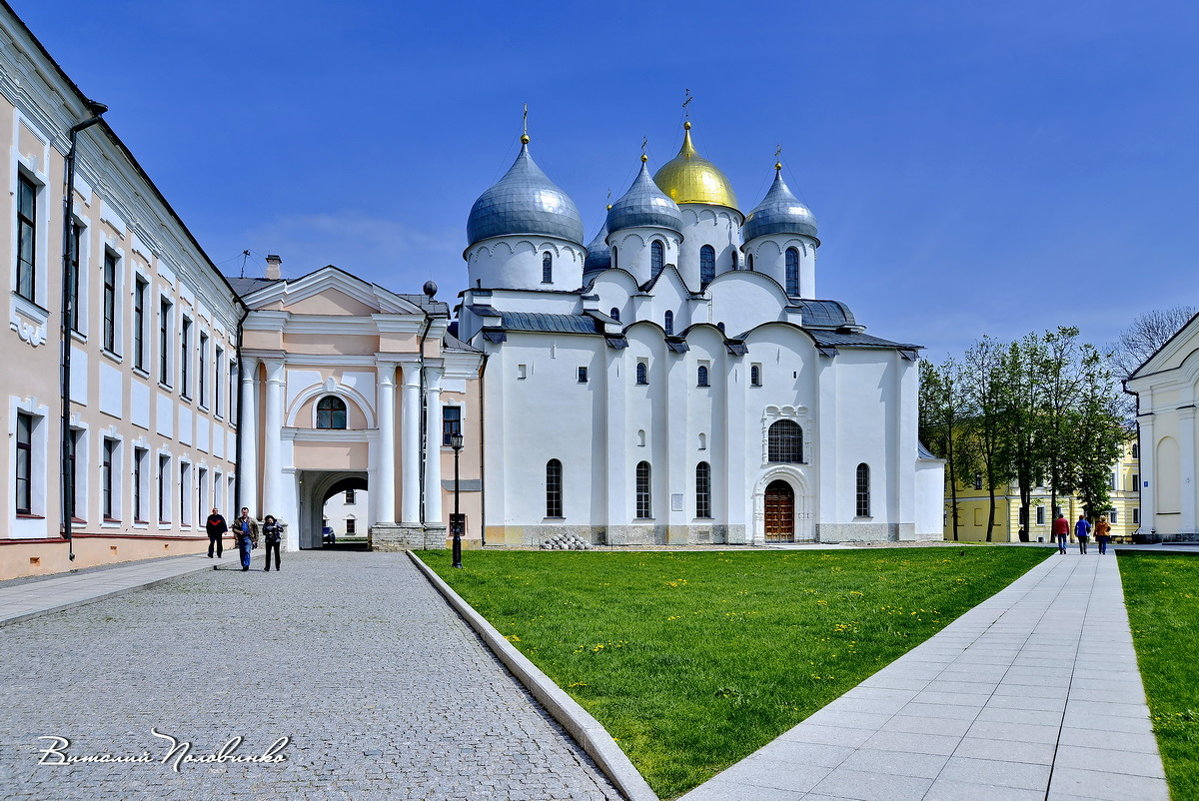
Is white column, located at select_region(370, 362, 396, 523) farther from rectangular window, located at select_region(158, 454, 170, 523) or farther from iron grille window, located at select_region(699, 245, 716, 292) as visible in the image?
iron grille window, located at select_region(699, 245, 716, 292)

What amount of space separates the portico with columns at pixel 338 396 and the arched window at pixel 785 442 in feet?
62.4

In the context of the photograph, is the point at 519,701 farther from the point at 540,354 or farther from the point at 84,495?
the point at 540,354

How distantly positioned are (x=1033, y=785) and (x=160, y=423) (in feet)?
78.2

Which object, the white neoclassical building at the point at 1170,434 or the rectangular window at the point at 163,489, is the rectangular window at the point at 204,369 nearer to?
the rectangular window at the point at 163,489

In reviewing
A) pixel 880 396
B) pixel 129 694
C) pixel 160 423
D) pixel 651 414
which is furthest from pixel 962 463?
pixel 129 694

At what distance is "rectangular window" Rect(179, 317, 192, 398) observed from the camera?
28.2 m

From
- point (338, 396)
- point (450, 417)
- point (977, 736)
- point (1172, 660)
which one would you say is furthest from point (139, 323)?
point (977, 736)

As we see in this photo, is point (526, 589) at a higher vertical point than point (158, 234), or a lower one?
lower

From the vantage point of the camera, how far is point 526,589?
18172 mm

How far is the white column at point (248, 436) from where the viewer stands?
3600 cm

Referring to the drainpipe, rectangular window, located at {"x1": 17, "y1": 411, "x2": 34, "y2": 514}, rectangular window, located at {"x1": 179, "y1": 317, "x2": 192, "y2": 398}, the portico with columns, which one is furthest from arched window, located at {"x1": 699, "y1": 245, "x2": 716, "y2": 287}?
rectangular window, located at {"x1": 17, "y1": 411, "x2": 34, "y2": 514}

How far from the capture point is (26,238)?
17922mm

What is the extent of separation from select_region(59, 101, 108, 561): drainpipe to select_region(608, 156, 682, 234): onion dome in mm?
36775

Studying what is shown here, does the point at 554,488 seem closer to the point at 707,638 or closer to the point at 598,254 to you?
the point at 598,254
